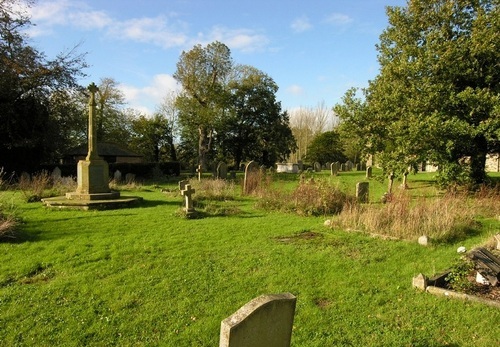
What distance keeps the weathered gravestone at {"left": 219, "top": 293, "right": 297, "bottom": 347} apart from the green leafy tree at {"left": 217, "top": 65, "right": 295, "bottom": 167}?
1610 inches

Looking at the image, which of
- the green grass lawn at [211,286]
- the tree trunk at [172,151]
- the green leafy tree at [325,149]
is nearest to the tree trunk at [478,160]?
the green grass lawn at [211,286]

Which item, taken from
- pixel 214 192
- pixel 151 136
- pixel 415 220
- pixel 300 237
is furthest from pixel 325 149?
pixel 300 237

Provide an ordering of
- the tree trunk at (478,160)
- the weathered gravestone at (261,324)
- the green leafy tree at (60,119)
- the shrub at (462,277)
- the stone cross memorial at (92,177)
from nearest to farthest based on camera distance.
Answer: the weathered gravestone at (261,324), the shrub at (462,277), the stone cross memorial at (92,177), the tree trunk at (478,160), the green leafy tree at (60,119)

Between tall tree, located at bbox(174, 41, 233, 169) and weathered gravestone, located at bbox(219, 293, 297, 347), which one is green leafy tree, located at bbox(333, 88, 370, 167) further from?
tall tree, located at bbox(174, 41, 233, 169)

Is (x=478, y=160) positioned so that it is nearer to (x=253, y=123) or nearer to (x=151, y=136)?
(x=253, y=123)

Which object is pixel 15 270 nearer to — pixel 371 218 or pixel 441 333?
pixel 441 333

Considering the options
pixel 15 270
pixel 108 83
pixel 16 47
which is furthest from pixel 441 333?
pixel 108 83

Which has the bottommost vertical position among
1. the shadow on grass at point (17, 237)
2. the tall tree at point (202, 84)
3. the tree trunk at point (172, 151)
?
the shadow on grass at point (17, 237)

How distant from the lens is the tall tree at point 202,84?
4109 centimetres

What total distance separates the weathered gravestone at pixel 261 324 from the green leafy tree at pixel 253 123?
134ft

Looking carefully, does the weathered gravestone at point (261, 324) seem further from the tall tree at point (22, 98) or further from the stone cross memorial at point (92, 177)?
the tall tree at point (22, 98)

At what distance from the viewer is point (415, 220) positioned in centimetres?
→ 899

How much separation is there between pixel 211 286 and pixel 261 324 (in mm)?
2981

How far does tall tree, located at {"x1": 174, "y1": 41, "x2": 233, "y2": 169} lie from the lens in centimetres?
4109
